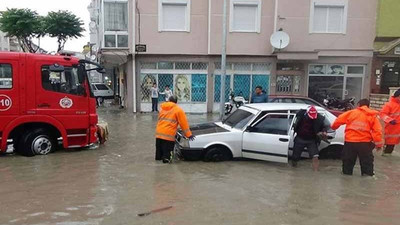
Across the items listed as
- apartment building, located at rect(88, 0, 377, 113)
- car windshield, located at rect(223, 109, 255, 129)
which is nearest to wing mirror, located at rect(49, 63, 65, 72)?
car windshield, located at rect(223, 109, 255, 129)

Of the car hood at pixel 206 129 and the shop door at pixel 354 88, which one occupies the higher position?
the shop door at pixel 354 88

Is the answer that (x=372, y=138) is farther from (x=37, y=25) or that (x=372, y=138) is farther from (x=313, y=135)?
(x=37, y=25)

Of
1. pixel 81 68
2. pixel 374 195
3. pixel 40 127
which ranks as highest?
pixel 81 68

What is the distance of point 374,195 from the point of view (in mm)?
6656

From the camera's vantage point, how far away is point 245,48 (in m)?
19.9

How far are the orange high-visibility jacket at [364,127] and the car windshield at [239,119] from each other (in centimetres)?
211

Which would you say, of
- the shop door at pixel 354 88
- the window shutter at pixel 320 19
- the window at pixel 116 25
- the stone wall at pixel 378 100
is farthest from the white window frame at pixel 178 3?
the stone wall at pixel 378 100

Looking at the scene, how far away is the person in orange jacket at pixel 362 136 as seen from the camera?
7.58m

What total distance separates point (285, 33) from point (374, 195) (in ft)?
44.2

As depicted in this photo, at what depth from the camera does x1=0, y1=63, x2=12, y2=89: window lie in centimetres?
880

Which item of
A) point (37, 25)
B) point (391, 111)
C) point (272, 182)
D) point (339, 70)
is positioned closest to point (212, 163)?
point (272, 182)

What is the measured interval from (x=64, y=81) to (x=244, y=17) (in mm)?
12756

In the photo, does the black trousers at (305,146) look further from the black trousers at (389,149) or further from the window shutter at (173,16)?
the window shutter at (173,16)

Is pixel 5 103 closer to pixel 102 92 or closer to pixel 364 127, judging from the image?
pixel 364 127
